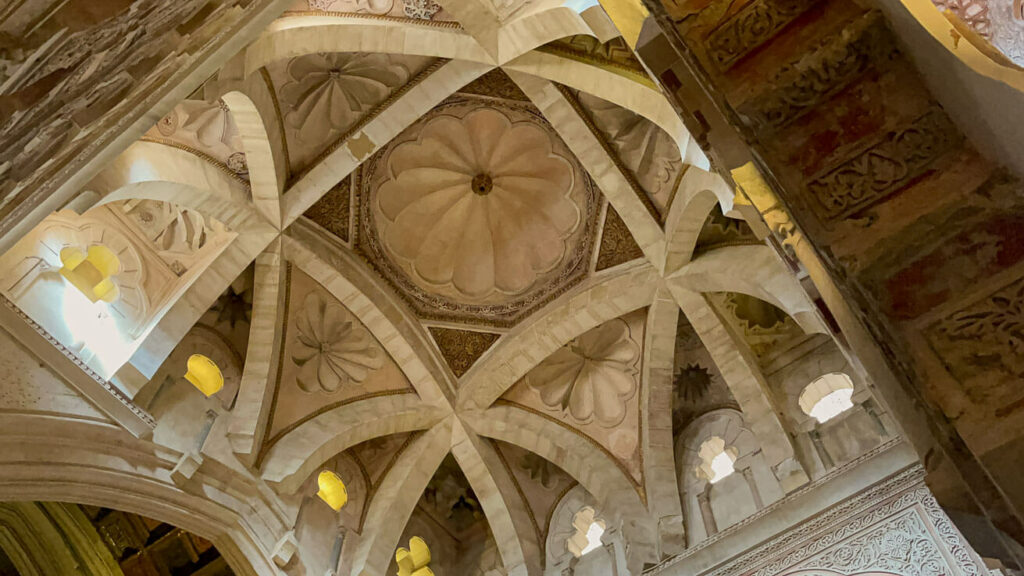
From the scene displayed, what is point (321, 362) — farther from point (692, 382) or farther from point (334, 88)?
point (692, 382)

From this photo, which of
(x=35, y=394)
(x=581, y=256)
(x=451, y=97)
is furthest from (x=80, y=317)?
(x=581, y=256)

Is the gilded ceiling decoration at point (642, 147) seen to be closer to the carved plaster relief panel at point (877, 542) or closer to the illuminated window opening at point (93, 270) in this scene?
the carved plaster relief panel at point (877, 542)

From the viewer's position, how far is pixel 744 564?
7.04 m

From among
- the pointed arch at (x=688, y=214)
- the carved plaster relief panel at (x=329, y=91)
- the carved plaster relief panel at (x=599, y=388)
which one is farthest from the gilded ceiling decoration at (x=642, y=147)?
the carved plaster relief panel at (x=329, y=91)

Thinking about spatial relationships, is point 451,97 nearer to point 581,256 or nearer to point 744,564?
point 581,256

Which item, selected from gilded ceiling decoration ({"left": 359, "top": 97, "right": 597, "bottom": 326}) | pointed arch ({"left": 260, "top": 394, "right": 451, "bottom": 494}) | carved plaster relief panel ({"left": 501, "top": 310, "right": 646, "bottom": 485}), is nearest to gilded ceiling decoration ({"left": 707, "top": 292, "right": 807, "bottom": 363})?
carved plaster relief panel ({"left": 501, "top": 310, "right": 646, "bottom": 485})

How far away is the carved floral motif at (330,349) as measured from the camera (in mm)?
Answer: 8695

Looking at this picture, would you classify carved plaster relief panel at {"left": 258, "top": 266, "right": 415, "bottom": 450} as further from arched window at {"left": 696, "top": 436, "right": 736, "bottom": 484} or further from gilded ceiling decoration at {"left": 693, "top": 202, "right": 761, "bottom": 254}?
gilded ceiling decoration at {"left": 693, "top": 202, "right": 761, "bottom": 254}

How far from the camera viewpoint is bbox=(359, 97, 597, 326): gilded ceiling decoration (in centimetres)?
916

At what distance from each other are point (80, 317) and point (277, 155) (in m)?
2.25

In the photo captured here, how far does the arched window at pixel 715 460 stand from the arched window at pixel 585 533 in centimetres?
131

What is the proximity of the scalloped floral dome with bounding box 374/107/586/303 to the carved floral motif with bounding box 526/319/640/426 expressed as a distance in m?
0.96

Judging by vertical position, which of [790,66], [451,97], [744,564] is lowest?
[790,66]

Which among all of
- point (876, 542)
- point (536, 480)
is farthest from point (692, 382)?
point (876, 542)
